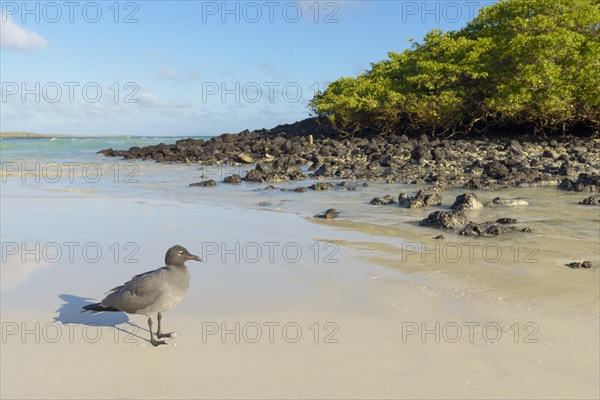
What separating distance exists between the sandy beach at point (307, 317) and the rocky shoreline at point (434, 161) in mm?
6708

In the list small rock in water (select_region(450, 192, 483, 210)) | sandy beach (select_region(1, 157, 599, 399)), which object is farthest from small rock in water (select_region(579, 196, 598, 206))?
sandy beach (select_region(1, 157, 599, 399))

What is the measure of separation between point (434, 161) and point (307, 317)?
18355mm

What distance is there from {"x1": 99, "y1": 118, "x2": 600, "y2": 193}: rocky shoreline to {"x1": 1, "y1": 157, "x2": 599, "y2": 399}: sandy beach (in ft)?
22.0

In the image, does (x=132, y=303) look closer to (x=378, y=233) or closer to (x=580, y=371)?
(x=580, y=371)

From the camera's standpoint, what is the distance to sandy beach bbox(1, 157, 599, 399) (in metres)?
3.77

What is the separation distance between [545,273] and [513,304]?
4.64 ft

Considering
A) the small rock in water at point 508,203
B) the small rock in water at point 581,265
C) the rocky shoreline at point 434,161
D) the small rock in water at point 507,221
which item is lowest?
the small rock in water at point 581,265

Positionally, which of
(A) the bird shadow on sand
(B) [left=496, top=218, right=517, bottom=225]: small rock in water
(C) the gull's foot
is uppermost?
(B) [left=496, top=218, right=517, bottom=225]: small rock in water

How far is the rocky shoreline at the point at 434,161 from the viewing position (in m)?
16.5

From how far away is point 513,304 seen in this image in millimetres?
5402
